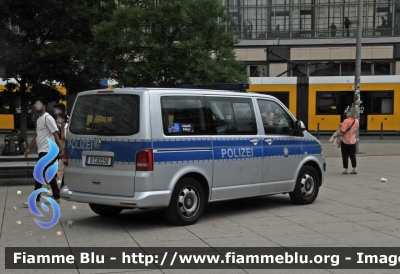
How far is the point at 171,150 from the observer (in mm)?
8008

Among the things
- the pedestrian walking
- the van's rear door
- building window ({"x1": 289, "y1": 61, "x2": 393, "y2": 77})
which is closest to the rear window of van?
the van's rear door

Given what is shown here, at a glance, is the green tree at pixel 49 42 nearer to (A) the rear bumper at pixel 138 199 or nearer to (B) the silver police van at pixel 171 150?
(B) the silver police van at pixel 171 150

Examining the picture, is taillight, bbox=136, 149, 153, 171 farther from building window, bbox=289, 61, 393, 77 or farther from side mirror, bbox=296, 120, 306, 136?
building window, bbox=289, 61, 393, 77

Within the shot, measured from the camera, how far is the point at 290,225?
835 centimetres

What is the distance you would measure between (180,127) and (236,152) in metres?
1.14

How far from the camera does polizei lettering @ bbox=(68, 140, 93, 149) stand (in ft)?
27.2

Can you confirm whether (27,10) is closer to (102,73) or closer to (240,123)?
(102,73)

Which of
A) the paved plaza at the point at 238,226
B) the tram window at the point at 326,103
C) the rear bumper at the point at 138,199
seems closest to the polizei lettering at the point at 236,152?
the paved plaza at the point at 238,226

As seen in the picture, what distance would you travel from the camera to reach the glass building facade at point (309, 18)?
148 feet

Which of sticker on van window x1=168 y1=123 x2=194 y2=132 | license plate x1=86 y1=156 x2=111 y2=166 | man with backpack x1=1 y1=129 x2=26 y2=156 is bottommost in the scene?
man with backpack x1=1 y1=129 x2=26 y2=156

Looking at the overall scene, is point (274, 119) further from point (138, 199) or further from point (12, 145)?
point (12, 145)

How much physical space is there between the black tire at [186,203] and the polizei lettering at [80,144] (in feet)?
4.43

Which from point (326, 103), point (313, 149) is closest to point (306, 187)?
point (313, 149)

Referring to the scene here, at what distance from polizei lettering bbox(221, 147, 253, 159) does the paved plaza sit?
936mm
